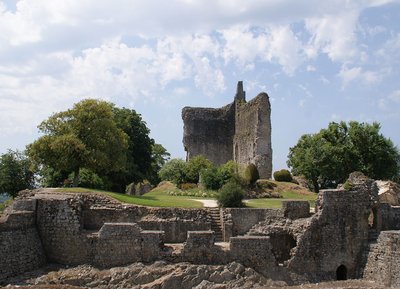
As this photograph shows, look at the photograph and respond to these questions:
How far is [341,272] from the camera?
84.3 ft

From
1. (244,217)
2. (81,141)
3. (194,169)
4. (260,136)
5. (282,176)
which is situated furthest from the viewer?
(194,169)

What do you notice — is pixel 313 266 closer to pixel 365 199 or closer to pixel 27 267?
pixel 365 199

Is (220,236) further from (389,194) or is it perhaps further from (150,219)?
(389,194)

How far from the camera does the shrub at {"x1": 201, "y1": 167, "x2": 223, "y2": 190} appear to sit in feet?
125

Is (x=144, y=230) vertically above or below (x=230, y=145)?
below

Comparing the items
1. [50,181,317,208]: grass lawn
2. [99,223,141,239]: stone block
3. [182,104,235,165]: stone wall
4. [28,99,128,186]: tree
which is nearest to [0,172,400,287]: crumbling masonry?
[99,223,141,239]: stone block

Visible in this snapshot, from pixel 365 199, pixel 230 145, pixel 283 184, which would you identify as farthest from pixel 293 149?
pixel 365 199

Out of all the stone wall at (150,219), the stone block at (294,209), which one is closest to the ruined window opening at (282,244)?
the stone block at (294,209)

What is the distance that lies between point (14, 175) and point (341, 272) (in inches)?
1032

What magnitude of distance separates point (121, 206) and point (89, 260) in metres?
3.51

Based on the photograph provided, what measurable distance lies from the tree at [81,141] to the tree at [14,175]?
29.8 ft

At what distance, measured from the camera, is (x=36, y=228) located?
24453mm

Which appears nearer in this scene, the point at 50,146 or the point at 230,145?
the point at 50,146

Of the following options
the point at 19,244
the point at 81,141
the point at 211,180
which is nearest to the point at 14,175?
the point at 81,141
